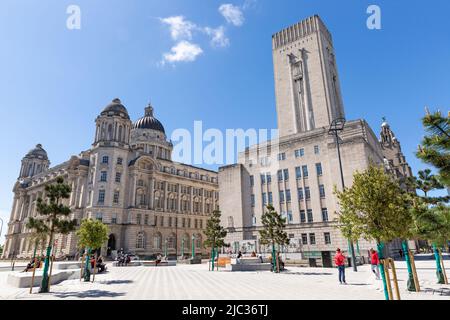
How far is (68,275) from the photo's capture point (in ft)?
76.1

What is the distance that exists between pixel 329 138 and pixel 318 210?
36.5ft

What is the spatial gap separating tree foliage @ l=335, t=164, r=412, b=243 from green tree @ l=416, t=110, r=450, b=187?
2.96m

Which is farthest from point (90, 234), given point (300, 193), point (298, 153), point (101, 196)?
point (101, 196)

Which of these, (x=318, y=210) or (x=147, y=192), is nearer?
(x=318, y=210)

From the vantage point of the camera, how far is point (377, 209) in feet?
35.0

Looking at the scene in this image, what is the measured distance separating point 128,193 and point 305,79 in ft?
150

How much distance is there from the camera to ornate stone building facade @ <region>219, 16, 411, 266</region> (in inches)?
1569

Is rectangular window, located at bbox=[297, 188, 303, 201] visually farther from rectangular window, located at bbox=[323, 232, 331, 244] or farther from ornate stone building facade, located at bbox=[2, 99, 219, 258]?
ornate stone building facade, located at bbox=[2, 99, 219, 258]

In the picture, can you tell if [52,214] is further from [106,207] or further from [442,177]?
[106,207]

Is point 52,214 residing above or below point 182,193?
below

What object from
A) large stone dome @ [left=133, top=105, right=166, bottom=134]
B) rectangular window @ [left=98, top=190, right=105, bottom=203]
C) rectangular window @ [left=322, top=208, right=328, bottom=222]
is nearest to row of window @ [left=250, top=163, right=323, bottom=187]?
rectangular window @ [left=322, top=208, right=328, bottom=222]

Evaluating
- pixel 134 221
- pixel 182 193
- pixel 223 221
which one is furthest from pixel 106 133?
pixel 223 221

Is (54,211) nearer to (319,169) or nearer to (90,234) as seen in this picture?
(90,234)
